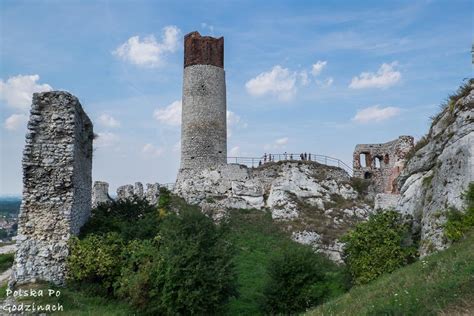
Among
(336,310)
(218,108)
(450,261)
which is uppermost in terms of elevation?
(218,108)

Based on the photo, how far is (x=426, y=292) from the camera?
26.5 feet

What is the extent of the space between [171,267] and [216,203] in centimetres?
1731

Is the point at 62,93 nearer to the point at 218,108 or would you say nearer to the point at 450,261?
the point at 450,261

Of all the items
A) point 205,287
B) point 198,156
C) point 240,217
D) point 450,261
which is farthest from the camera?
point 198,156

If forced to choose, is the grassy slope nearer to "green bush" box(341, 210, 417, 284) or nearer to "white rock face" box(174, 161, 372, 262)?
"green bush" box(341, 210, 417, 284)

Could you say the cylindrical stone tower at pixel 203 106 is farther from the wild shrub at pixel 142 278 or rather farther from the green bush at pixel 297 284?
the wild shrub at pixel 142 278

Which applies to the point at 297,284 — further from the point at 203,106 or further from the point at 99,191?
the point at 99,191

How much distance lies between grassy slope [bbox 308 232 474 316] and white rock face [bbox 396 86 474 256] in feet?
5.30

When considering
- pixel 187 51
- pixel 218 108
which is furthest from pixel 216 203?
pixel 187 51

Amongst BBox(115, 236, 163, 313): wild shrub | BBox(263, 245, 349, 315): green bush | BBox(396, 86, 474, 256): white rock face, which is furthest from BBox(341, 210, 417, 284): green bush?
BBox(115, 236, 163, 313): wild shrub

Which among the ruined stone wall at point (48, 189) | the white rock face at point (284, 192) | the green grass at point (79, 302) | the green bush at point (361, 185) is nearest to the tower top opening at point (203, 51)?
the white rock face at point (284, 192)

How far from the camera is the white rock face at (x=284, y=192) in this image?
28703 millimetres

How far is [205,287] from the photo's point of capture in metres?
13.0

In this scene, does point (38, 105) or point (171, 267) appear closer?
point (171, 267)
